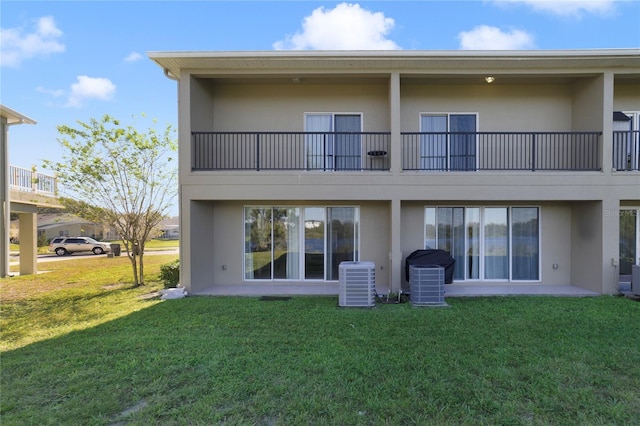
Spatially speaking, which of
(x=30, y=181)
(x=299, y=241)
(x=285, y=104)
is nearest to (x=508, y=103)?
(x=285, y=104)

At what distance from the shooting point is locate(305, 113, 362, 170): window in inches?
344

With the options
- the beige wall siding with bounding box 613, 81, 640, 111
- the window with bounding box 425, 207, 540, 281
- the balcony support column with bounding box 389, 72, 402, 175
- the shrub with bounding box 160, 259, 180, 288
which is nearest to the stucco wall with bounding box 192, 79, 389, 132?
the balcony support column with bounding box 389, 72, 402, 175

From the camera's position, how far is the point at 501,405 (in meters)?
3.13

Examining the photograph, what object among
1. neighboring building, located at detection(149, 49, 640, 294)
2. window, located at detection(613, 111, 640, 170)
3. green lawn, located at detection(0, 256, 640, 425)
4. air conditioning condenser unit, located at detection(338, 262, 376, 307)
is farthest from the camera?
Result: window, located at detection(613, 111, 640, 170)

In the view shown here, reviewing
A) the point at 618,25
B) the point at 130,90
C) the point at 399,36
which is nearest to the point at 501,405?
the point at 399,36

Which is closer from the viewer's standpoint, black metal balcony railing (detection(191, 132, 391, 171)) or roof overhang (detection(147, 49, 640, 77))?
roof overhang (detection(147, 49, 640, 77))

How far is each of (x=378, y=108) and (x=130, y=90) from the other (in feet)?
32.4

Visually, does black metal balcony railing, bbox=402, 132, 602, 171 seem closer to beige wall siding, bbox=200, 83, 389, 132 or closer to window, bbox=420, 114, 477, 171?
window, bbox=420, 114, 477, 171

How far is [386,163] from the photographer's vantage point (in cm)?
861

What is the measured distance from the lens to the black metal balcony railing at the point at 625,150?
26.9ft

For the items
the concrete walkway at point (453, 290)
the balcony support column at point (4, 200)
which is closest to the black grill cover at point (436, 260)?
the concrete walkway at point (453, 290)

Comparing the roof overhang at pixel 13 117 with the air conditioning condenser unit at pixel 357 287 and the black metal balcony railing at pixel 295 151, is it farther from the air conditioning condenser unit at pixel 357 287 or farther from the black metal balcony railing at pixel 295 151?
the air conditioning condenser unit at pixel 357 287

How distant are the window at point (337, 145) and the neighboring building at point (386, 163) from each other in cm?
3

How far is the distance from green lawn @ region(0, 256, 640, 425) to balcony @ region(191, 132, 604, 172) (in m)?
3.94
